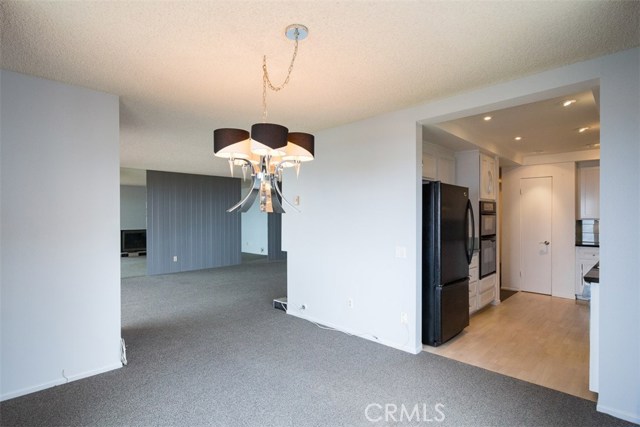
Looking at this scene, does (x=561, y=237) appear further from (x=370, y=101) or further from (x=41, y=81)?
(x=41, y=81)

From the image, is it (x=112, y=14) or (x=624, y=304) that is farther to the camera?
(x=624, y=304)

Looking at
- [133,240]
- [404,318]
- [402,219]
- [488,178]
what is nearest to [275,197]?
[402,219]

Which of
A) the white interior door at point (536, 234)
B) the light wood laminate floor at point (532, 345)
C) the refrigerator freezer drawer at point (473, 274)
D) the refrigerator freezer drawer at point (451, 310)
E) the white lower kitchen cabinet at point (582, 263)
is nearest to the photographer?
the light wood laminate floor at point (532, 345)

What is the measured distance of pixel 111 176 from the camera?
299 centimetres

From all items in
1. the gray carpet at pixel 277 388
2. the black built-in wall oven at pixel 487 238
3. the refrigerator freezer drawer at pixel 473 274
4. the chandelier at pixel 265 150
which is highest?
the chandelier at pixel 265 150

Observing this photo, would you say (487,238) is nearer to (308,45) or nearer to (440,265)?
(440,265)

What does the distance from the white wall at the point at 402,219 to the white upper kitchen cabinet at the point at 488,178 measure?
1.88 meters

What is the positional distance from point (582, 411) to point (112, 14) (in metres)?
3.88

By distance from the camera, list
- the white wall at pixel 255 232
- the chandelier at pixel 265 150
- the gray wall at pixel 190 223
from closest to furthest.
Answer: the chandelier at pixel 265 150
the gray wall at pixel 190 223
the white wall at pixel 255 232

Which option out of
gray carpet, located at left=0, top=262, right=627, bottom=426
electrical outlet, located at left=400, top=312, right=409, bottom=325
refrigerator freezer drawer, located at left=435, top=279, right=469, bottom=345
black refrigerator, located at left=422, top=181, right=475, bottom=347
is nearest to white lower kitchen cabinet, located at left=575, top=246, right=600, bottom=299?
refrigerator freezer drawer, located at left=435, top=279, right=469, bottom=345

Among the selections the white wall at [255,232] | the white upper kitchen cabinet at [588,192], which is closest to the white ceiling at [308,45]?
the white upper kitchen cabinet at [588,192]

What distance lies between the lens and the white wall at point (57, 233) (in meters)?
2.54

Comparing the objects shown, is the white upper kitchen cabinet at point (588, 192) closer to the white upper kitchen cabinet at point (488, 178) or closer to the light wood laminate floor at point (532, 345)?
the light wood laminate floor at point (532, 345)

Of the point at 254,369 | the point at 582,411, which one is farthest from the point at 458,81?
the point at 254,369
